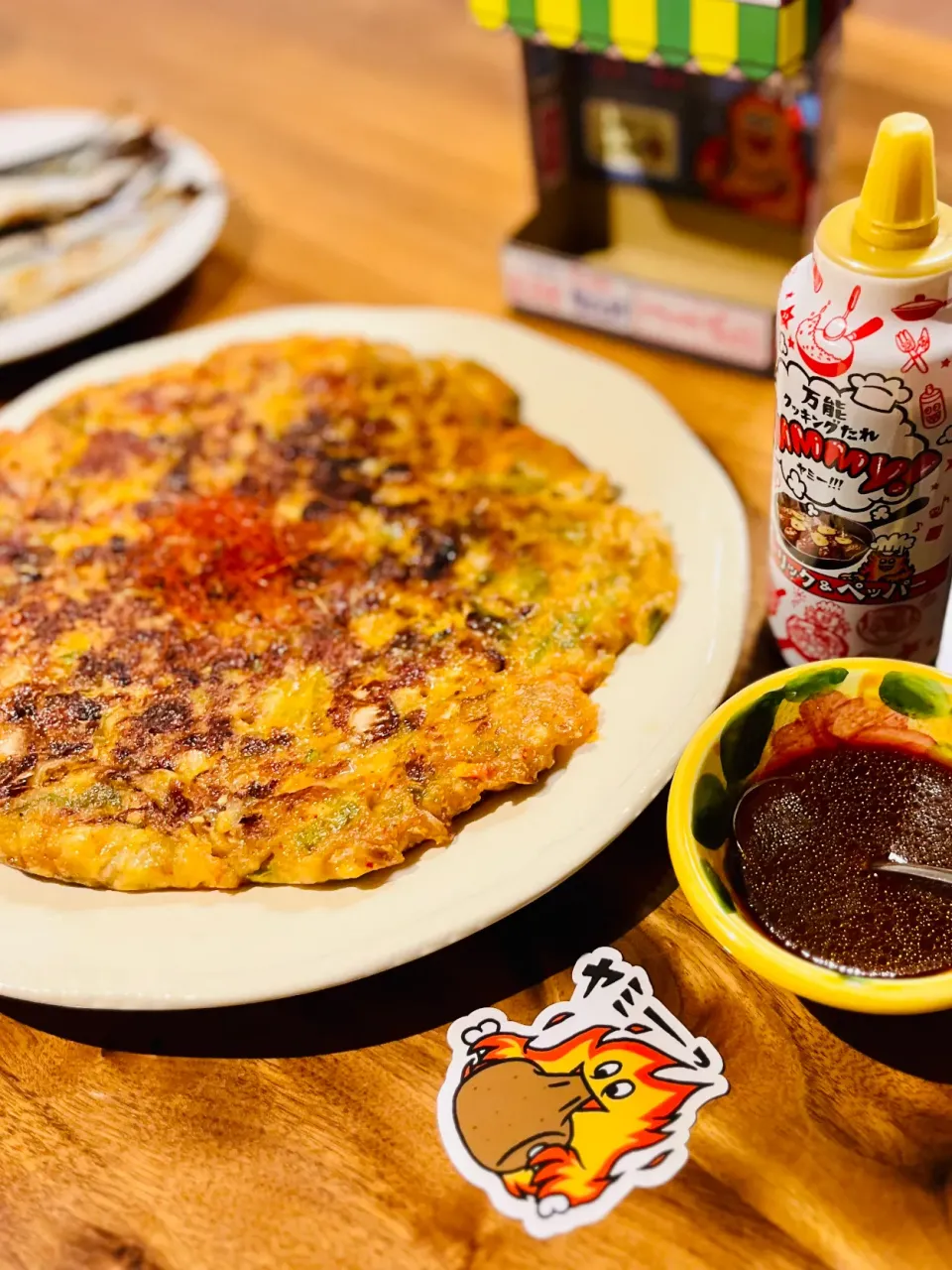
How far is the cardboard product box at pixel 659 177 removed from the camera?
169cm

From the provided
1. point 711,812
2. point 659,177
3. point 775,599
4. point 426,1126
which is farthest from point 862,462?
point 659,177

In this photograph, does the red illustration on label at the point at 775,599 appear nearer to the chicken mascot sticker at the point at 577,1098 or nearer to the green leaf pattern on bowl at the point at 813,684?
the green leaf pattern on bowl at the point at 813,684

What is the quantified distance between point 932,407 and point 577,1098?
74 cm

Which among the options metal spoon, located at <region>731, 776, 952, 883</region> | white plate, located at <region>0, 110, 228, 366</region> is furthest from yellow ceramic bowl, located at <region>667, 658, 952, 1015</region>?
white plate, located at <region>0, 110, 228, 366</region>

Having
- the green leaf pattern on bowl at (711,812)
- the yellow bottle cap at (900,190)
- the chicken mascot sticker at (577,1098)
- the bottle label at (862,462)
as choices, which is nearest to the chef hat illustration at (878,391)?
the bottle label at (862,462)

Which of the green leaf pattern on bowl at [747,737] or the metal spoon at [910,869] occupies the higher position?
the green leaf pattern on bowl at [747,737]

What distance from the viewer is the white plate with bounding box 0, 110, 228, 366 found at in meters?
2.06

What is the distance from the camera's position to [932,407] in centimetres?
110

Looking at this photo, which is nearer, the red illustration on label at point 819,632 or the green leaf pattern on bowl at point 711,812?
the green leaf pattern on bowl at point 711,812

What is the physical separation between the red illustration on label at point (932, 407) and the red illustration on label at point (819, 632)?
25cm

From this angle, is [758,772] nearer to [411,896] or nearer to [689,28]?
[411,896]

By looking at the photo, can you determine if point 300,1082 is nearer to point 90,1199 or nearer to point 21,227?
point 90,1199

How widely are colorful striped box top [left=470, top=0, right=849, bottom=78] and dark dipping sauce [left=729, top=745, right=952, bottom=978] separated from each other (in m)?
0.96

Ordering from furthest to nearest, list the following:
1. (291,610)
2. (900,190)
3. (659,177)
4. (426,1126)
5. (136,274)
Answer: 1. (136,274)
2. (659,177)
3. (291,610)
4. (426,1126)
5. (900,190)
